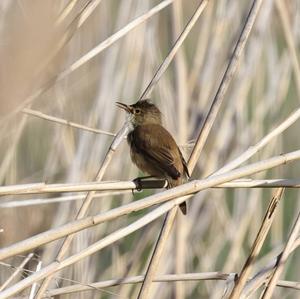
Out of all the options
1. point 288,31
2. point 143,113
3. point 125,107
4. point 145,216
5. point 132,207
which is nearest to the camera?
point 132,207

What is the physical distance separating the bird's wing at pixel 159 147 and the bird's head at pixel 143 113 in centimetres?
4

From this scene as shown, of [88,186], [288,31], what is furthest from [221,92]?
[288,31]

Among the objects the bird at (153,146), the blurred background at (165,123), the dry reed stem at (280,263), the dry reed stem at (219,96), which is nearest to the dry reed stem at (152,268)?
the dry reed stem at (219,96)

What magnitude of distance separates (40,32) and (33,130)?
2.11 metres

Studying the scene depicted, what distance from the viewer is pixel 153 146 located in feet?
9.84

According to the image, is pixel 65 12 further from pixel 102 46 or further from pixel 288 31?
pixel 288 31

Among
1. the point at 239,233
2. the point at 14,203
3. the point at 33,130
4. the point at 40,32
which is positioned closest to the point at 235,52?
the point at 14,203

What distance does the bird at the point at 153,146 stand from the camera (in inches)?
107

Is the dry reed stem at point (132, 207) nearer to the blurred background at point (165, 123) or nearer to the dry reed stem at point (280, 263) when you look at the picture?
the dry reed stem at point (280, 263)

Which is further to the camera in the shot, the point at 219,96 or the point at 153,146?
the point at 153,146

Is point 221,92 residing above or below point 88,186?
above

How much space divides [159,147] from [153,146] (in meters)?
0.04

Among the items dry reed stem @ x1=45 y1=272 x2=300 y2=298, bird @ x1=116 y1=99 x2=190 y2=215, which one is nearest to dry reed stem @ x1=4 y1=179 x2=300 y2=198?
dry reed stem @ x1=45 y1=272 x2=300 y2=298

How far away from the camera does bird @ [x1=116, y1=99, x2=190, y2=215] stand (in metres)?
2.72
